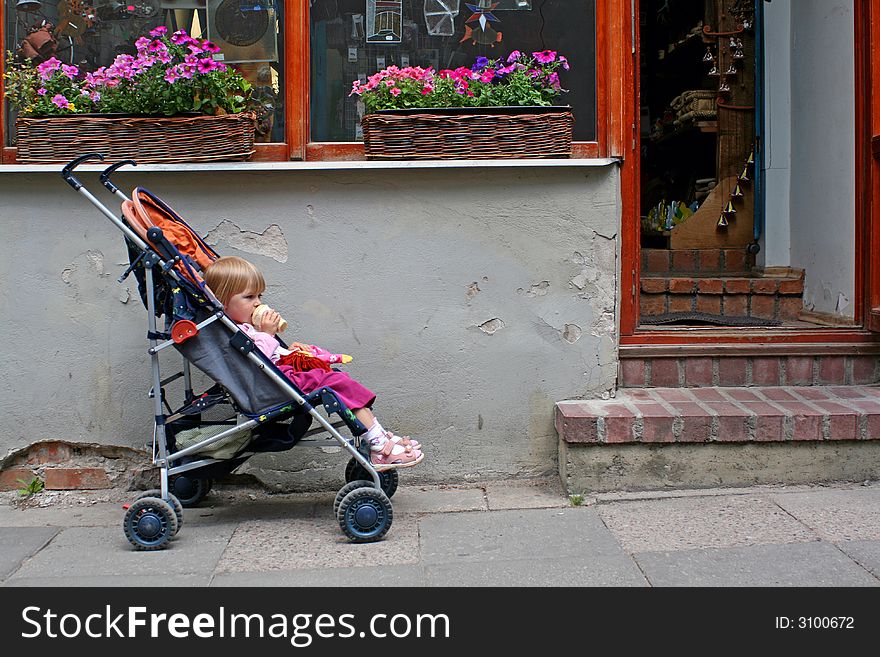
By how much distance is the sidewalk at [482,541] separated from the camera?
12.0 feet

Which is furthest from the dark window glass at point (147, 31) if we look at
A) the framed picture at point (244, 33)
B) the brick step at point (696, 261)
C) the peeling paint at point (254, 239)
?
the brick step at point (696, 261)

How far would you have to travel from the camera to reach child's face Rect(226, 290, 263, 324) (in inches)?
163

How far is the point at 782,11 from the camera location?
641 cm

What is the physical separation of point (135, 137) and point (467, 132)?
1558 millimetres

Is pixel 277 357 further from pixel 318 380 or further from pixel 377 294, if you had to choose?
pixel 377 294

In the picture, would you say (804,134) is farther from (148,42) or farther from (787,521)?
(148,42)

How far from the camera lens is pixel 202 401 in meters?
4.27

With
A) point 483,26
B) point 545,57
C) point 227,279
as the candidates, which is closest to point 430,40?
point 483,26

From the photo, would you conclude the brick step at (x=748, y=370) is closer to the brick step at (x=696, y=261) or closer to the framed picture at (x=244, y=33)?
the brick step at (x=696, y=261)

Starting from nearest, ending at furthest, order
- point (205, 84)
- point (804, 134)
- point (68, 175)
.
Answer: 1. point (68, 175)
2. point (205, 84)
3. point (804, 134)

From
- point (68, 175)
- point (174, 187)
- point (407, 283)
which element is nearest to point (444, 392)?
point (407, 283)

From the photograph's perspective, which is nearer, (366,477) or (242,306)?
(242,306)

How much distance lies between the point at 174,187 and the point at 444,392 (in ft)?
5.31

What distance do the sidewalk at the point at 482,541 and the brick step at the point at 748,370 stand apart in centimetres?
71
